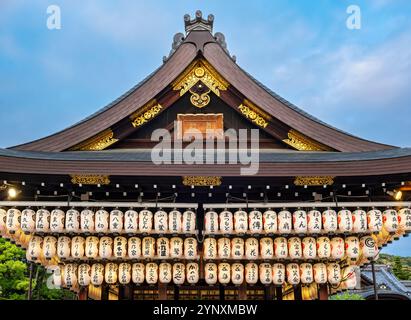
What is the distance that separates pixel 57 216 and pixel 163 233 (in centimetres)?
232

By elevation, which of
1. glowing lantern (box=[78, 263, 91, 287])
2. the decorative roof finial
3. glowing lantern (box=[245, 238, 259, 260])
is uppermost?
the decorative roof finial

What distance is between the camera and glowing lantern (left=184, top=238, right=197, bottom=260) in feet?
31.4

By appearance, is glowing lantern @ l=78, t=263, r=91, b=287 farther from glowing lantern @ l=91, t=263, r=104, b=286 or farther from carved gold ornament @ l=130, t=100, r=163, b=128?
carved gold ornament @ l=130, t=100, r=163, b=128

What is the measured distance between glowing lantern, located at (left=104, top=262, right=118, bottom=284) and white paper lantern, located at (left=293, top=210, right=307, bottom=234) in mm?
4081

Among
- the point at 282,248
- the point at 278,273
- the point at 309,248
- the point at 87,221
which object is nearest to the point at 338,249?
the point at 309,248

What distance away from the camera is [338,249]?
9.59m

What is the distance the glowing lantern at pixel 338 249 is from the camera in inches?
376

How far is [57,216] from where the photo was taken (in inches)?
372

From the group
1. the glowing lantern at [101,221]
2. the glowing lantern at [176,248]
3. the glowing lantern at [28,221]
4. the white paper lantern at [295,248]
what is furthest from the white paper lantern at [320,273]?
the glowing lantern at [28,221]

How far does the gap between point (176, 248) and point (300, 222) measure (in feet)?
9.05

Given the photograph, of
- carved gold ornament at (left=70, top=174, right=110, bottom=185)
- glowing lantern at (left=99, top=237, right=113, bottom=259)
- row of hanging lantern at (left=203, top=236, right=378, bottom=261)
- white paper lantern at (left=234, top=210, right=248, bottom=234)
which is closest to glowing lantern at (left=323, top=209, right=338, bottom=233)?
row of hanging lantern at (left=203, top=236, right=378, bottom=261)
